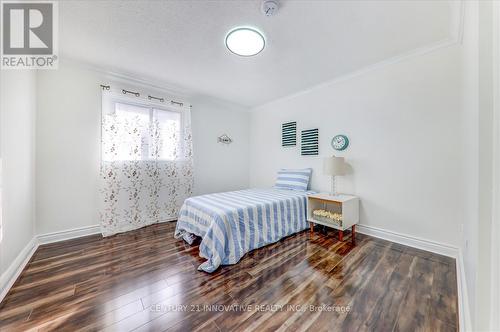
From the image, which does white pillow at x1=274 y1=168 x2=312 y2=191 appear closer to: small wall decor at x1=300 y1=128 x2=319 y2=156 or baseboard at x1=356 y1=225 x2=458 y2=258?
small wall decor at x1=300 y1=128 x2=319 y2=156

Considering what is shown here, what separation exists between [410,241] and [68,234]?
4.58 m

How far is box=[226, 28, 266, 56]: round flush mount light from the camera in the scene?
1935mm

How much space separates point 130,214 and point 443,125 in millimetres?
4449

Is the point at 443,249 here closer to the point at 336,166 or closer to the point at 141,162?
the point at 336,166

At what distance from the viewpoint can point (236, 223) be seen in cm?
212

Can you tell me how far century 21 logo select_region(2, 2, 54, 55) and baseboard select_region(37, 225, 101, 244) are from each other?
2.13m

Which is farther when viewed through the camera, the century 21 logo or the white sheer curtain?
the white sheer curtain

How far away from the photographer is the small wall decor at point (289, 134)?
12.2 feet

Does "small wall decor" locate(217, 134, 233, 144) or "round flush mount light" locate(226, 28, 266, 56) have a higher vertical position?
"round flush mount light" locate(226, 28, 266, 56)

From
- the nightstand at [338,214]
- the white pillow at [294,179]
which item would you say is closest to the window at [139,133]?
the white pillow at [294,179]

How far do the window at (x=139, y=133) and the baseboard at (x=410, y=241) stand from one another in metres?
3.40

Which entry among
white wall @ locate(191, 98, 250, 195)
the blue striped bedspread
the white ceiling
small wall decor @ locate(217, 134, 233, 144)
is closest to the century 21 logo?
the white ceiling

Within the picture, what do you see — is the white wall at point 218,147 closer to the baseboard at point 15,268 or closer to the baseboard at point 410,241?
the baseboard at point 15,268

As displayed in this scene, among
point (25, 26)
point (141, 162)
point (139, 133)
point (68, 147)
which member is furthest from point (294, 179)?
point (25, 26)
